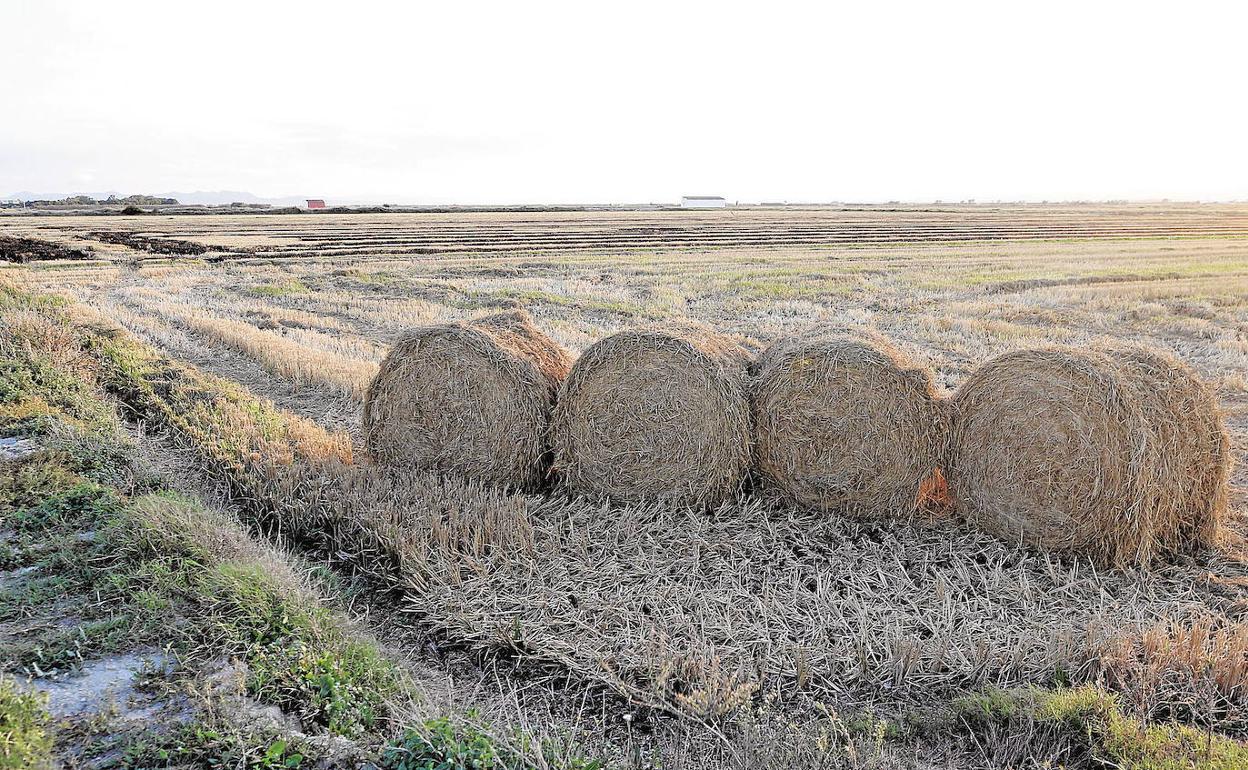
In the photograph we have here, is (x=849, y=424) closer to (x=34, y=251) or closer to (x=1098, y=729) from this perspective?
(x=1098, y=729)

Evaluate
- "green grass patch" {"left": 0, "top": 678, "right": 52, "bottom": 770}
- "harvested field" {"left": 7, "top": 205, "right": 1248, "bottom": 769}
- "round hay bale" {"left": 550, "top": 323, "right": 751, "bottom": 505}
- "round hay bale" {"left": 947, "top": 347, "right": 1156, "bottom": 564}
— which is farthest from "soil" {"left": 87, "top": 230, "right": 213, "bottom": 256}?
"round hay bale" {"left": 947, "top": 347, "right": 1156, "bottom": 564}

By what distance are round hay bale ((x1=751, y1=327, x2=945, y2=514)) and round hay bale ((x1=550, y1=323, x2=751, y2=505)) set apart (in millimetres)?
305

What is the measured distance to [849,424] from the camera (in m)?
5.97

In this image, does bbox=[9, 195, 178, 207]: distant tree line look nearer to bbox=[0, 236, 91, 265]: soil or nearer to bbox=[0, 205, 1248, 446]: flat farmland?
bbox=[0, 236, 91, 265]: soil

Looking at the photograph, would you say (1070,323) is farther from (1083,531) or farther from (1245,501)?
(1083,531)

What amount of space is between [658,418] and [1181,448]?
3700 millimetres

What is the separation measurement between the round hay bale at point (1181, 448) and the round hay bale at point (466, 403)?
4511 mm

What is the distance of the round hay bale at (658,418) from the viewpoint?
6137 millimetres

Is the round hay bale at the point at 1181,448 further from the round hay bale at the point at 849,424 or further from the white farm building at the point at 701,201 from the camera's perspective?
the white farm building at the point at 701,201

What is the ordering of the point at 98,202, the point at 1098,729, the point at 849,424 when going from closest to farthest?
the point at 1098,729, the point at 849,424, the point at 98,202

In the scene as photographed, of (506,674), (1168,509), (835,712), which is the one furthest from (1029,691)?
(506,674)

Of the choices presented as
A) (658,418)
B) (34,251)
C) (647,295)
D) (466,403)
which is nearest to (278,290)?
(647,295)

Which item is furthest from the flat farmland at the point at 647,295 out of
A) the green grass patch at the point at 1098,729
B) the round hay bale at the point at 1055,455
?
the green grass patch at the point at 1098,729

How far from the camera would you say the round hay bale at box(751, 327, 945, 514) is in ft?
19.3
